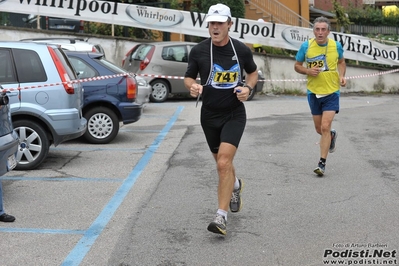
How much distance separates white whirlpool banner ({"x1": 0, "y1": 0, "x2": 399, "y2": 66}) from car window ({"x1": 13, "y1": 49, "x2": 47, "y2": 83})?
13.8 metres

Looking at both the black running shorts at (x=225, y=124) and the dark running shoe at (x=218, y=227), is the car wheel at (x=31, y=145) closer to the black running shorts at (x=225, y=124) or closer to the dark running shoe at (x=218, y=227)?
the black running shorts at (x=225, y=124)

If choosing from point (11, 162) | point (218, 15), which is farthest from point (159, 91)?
point (218, 15)

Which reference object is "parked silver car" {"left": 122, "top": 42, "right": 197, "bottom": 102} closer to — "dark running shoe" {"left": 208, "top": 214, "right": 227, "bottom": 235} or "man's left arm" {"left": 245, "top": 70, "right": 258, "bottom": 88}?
"man's left arm" {"left": 245, "top": 70, "right": 258, "bottom": 88}

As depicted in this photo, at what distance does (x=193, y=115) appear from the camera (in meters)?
17.0

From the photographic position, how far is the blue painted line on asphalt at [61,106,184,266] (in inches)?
245

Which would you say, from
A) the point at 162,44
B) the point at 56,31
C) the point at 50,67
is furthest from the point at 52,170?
the point at 56,31

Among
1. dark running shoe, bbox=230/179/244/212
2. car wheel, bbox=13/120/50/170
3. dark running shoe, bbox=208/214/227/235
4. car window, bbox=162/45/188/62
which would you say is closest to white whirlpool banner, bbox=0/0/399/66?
car window, bbox=162/45/188/62

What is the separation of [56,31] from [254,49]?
636cm

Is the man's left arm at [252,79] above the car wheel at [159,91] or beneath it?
above

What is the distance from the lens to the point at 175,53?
20422 millimetres

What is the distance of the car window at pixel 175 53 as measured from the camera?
2025 centimetres

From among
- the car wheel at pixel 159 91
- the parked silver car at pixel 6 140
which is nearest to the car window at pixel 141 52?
the car wheel at pixel 159 91

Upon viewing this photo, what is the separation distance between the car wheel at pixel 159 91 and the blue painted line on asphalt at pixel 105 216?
770cm

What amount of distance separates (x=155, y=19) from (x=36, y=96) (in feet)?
46.2
